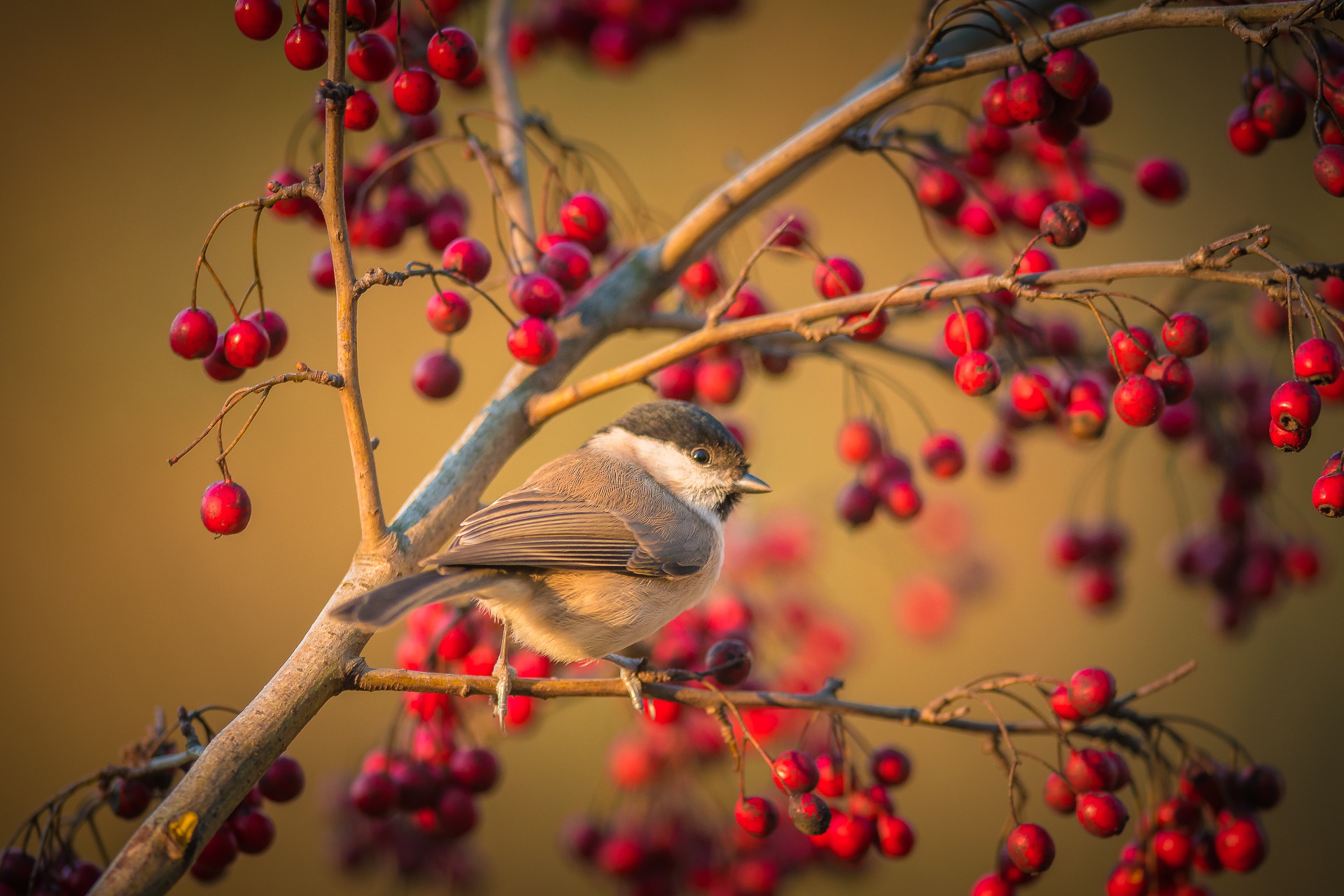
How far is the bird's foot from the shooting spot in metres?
1.30

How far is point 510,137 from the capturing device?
1849 mm

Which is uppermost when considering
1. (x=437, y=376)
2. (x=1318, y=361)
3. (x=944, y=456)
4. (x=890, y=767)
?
(x=437, y=376)

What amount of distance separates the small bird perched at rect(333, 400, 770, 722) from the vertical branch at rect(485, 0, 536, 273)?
1.65 feet

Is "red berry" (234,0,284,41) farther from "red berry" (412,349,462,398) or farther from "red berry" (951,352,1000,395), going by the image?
"red berry" (951,352,1000,395)

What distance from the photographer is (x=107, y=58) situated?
3594 millimetres

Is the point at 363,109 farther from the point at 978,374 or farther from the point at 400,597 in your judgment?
the point at 978,374

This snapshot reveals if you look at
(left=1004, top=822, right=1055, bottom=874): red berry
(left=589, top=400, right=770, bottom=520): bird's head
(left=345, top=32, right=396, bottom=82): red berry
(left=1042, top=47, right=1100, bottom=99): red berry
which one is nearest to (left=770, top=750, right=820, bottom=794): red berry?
(left=1004, top=822, right=1055, bottom=874): red berry

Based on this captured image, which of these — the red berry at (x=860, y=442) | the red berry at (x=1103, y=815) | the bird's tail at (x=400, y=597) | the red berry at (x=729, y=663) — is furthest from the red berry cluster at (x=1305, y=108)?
the bird's tail at (x=400, y=597)

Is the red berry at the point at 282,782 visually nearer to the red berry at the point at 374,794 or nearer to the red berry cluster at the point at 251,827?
the red berry cluster at the point at 251,827

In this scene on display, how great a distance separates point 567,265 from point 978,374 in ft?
2.38

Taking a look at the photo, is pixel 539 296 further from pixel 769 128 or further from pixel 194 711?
pixel 769 128

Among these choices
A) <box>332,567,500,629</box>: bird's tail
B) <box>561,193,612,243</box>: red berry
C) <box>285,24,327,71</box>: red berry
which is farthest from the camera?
<box>561,193,612,243</box>: red berry

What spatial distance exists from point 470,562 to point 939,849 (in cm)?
316

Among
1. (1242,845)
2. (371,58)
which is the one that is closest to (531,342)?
(371,58)
